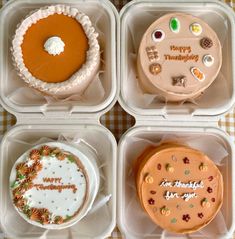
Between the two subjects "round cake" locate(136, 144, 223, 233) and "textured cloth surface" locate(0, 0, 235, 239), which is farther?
"textured cloth surface" locate(0, 0, 235, 239)

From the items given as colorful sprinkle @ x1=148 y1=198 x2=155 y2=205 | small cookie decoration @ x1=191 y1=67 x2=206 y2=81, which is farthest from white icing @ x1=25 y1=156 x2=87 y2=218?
small cookie decoration @ x1=191 y1=67 x2=206 y2=81

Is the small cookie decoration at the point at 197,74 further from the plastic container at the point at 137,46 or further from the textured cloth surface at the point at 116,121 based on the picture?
the textured cloth surface at the point at 116,121

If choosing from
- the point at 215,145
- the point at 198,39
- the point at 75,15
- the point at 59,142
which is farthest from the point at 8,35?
the point at 215,145

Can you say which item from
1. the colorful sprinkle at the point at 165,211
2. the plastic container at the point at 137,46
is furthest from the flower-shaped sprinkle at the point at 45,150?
the colorful sprinkle at the point at 165,211

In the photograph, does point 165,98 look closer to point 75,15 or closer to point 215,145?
point 215,145

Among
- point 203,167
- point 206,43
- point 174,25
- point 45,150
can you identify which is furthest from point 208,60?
point 45,150

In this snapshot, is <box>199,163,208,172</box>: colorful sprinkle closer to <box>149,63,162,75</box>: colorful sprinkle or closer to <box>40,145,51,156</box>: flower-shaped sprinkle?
<box>149,63,162,75</box>: colorful sprinkle
